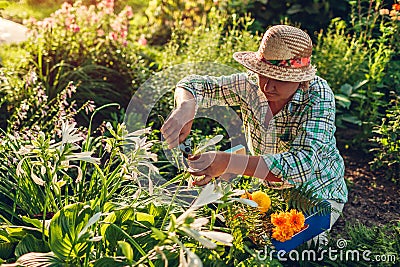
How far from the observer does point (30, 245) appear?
200 centimetres

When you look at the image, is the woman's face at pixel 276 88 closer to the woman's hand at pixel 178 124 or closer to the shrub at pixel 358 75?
the woman's hand at pixel 178 124

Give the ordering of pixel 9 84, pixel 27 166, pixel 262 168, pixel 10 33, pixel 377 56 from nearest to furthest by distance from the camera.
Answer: pixel 262 168 < pixel 27 166 < pixel 9 84 < pixel 377 56 < pixel 10 33

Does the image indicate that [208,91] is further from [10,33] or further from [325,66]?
[10,33]

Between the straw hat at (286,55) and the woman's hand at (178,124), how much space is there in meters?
0.30

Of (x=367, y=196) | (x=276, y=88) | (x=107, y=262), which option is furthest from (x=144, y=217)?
(x=367, y=196)

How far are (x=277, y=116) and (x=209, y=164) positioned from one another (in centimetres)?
63

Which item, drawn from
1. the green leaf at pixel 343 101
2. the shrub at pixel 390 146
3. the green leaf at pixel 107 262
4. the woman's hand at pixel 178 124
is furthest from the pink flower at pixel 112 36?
the green leaf at pixel 107 262

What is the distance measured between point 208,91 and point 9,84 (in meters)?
1.65

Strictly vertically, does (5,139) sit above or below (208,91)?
below

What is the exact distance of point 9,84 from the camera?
3.69 meters

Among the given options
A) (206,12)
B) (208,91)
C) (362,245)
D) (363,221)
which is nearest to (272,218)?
(362,245)

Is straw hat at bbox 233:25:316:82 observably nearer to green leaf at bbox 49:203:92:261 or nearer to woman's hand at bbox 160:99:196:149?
woman's hand at bbox 160:99:196:149

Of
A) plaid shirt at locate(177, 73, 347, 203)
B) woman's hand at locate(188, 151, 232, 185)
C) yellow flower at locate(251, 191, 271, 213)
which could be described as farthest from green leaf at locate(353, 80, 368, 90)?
woman's hand at locate(188, 151, 232, 185)

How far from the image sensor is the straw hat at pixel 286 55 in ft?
7.21
